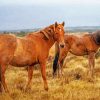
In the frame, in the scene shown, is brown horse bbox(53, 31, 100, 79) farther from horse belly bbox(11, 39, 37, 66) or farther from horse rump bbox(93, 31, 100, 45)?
horse belly bbox(11, 39, 37, 66)

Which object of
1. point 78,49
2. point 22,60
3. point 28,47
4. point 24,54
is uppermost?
point 28,47

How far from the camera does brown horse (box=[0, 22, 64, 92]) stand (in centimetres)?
1036

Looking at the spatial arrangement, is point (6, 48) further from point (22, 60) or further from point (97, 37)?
point (97, 37)

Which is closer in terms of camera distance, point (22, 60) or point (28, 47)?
point (22, 60)

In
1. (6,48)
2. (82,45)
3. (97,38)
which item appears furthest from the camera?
(82,45)

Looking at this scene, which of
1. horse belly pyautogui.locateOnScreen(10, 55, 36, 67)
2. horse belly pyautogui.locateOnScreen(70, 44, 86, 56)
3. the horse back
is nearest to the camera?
the horse back

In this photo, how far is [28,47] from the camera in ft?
35.9

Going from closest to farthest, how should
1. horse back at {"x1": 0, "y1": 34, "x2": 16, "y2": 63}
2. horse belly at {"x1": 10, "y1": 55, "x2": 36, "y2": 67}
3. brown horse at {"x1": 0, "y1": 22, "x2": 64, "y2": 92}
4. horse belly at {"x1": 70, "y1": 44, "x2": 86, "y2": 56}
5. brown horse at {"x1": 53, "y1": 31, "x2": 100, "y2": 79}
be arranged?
horse back at {"x1": 0, "y1": 34, "x2": 16, "y2": 63} → brown horse at {"x1": 0, "y1": 22, "x2": 64, "y2": 92} → horse belly at {"x1": 10, "y1": 55, "x2": 36, "y2": 67} → brown horse at {"x1": 53, "y1": 31, "x2": 100, "y2": 79} → horse belly at {"x1": 70, "y1": 44, "x2": 86, "y2": 56}

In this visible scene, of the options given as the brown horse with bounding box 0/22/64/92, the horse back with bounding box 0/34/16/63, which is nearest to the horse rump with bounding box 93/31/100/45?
the brown horse with bounding box 0/22/64/92

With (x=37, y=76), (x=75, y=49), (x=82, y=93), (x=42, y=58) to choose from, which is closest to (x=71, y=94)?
(x=82, y=93)

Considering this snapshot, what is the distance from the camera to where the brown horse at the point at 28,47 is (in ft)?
34.0

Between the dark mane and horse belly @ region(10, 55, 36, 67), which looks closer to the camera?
horse belly @ region(10, 55, 36, 67)

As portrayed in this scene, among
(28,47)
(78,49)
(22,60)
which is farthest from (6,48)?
(78,49)

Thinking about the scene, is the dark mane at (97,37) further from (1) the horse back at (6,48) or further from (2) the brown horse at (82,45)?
(1) the horse back at (6,48)
